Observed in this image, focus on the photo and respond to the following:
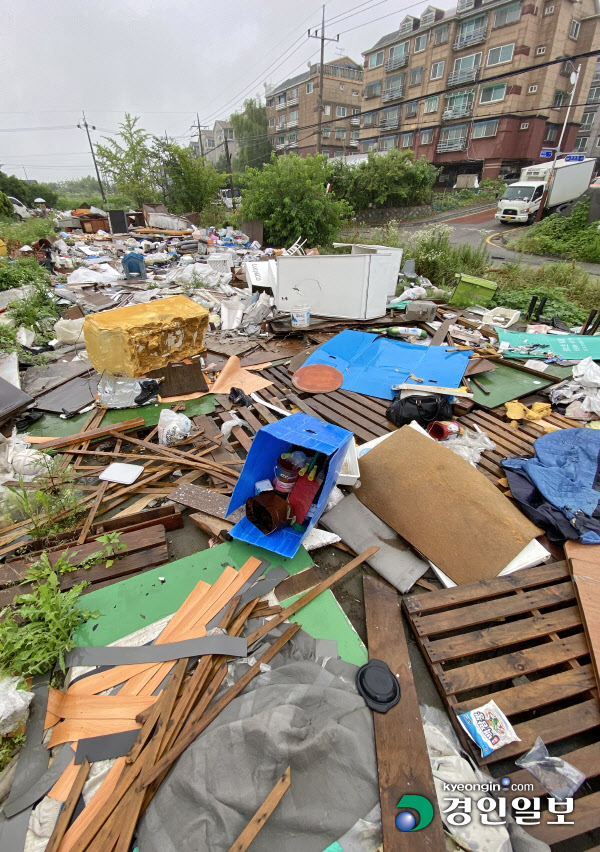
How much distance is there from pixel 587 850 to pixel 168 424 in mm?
4047

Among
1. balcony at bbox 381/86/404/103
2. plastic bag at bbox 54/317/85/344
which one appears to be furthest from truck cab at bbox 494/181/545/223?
plastic bag at bbox 54/317/85/344

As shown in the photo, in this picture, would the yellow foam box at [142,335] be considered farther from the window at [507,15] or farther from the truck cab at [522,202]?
the window at [507,15]

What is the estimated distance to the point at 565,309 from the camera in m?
7.32

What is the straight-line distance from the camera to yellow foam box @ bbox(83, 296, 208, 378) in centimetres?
464

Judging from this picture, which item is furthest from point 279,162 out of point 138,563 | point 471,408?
point 138,563

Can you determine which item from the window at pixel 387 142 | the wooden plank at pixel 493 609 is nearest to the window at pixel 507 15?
the window at pixel 387 142

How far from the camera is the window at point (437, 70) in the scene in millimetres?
28202

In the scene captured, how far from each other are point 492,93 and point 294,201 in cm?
2541

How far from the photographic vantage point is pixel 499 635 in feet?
7.61

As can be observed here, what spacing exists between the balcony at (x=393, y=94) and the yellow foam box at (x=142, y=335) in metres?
38.5

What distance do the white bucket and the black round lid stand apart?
5260 millimetres

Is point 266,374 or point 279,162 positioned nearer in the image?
point 266,374

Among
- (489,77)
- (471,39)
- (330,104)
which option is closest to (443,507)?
(489,77)

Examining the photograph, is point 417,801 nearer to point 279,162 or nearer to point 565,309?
point 565,309
